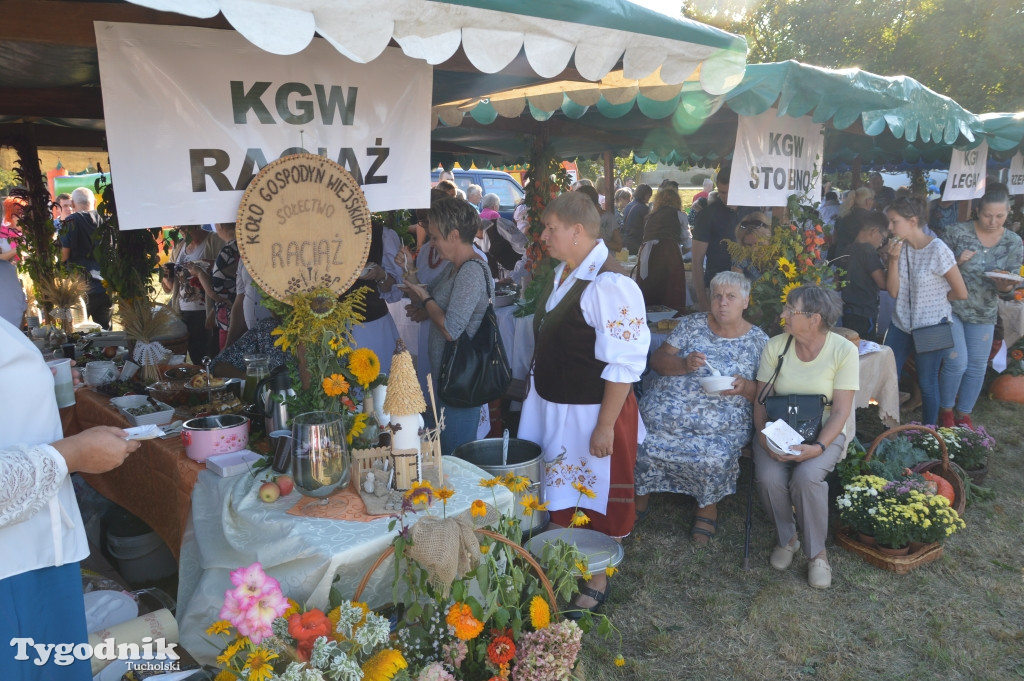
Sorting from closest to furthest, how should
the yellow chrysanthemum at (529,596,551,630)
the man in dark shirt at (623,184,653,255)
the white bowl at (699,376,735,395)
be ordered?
the yellow chrysanthemum at (529,596,551,630) < the white bowl at (699,376,735,395) < the man in dark shirt at (623,184,653,255)

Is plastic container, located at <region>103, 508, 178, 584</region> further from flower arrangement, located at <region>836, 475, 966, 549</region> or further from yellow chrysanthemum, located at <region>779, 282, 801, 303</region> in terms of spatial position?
yellow chrysanthemum, located at <region>779, 282, 801, 303</region>

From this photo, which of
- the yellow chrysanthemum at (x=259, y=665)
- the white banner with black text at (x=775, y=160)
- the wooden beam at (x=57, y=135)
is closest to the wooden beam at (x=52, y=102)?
the wooden beam at (x=57, y=135)

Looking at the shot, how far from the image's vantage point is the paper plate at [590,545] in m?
2.58

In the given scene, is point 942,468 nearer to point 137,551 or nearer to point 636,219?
point 137,551

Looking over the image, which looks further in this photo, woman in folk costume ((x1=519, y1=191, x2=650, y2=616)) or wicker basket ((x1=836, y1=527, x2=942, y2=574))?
wicker basket ((x1=836, y1=527, x2=942, y2=574))

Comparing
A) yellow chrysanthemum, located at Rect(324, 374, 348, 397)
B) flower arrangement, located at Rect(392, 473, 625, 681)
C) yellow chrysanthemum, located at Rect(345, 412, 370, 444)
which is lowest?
flower arrangement, located at Rect(392, 473, 625, 681)

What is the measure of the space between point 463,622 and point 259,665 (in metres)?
0.51

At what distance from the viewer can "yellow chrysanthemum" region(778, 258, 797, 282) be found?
15.2ft

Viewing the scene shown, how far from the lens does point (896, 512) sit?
11.7ft

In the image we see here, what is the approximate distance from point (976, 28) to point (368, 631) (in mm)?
20142

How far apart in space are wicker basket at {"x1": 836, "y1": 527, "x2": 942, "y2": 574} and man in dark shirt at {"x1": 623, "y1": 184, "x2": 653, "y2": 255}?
774 centimetres

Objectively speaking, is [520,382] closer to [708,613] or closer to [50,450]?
[708,613]

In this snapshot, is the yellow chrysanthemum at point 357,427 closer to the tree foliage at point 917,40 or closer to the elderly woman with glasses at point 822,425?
the elderly woman with glasses at point 822,425

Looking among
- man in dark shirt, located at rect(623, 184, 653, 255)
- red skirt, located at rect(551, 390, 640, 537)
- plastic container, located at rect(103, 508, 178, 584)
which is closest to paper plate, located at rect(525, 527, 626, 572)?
red skirt, located at rect(551, 390, 640, 537)
